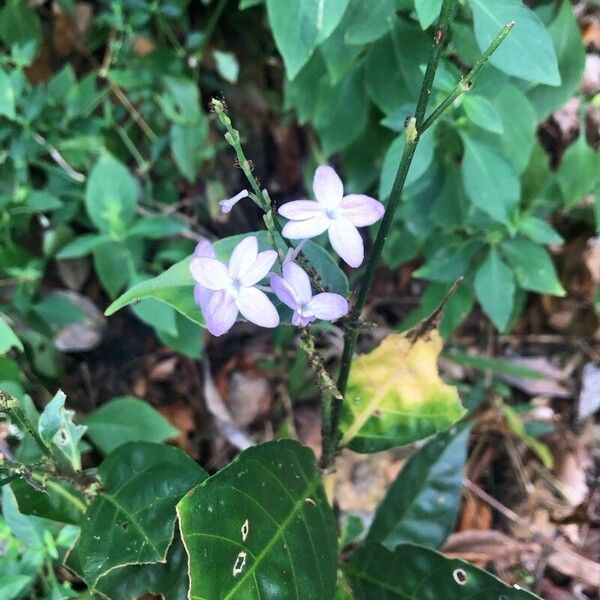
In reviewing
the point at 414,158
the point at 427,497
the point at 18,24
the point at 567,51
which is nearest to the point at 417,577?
the point at 427,497

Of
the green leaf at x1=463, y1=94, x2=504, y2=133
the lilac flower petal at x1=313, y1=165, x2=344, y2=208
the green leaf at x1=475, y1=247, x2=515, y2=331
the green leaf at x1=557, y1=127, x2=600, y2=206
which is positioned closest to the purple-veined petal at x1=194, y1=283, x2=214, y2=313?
the lilac flower petal at x1=313, y1=165, x2=344, y2=208

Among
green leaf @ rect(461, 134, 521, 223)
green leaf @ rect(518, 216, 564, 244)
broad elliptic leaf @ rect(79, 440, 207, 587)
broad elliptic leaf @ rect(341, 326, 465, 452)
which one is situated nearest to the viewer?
broad elliptic leaf @ rect(79, 440, 207, 587)

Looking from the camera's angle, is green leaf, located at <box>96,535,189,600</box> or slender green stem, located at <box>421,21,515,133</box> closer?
slender green stem, located at <box>421,21,515,133</box>

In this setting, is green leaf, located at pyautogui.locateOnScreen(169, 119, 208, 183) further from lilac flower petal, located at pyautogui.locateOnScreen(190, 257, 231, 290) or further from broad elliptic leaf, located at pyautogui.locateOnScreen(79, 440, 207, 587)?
lilac flower petal, located at pyautogui.locateOnScreen(190, 257, 231, 290)

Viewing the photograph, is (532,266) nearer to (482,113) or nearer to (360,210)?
(482,113)

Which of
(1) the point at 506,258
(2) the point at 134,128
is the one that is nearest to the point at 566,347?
(1) the point at 506,258

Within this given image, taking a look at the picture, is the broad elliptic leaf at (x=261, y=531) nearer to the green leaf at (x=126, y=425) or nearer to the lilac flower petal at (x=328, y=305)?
the lilac flower petal at (x=328, y=305)
